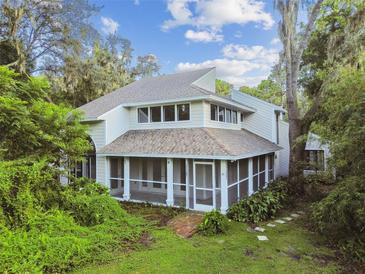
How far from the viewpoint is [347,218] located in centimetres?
696

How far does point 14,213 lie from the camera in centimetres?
663

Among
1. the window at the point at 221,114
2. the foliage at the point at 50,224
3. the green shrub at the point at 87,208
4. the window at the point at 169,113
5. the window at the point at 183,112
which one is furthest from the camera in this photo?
the window at the point at 221,114

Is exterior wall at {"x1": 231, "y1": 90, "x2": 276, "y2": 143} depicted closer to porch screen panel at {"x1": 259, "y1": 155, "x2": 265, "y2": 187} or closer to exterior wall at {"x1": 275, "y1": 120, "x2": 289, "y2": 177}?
exterior wall at {"x1": 275, "y1": 120, "x2": 289, "y2": 177}

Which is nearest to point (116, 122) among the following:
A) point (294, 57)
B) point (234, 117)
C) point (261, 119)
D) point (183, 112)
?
point (183, 112)

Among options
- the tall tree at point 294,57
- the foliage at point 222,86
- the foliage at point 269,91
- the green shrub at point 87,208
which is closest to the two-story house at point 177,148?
the tall tree at point 294,57

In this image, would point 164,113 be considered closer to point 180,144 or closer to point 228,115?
point 180,144

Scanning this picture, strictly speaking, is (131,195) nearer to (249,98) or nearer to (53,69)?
(249,98)

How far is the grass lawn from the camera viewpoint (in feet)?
19.5

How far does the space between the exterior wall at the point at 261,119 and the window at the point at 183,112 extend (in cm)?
637

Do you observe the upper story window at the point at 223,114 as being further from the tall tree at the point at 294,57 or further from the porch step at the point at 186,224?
the porch step at the point at 186,224

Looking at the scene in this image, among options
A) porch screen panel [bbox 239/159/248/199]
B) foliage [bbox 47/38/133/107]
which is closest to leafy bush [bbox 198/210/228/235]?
porch screen panel [bbox 239/159/248/199]

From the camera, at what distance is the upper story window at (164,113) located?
42.5ft

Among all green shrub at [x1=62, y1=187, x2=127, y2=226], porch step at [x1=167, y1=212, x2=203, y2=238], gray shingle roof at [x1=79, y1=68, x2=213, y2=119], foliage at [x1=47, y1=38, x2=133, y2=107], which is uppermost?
foliage at [x1=47, y1=38, x2=133, y2=107]

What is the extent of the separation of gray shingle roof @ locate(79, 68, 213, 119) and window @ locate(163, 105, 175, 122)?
0.54 metres
